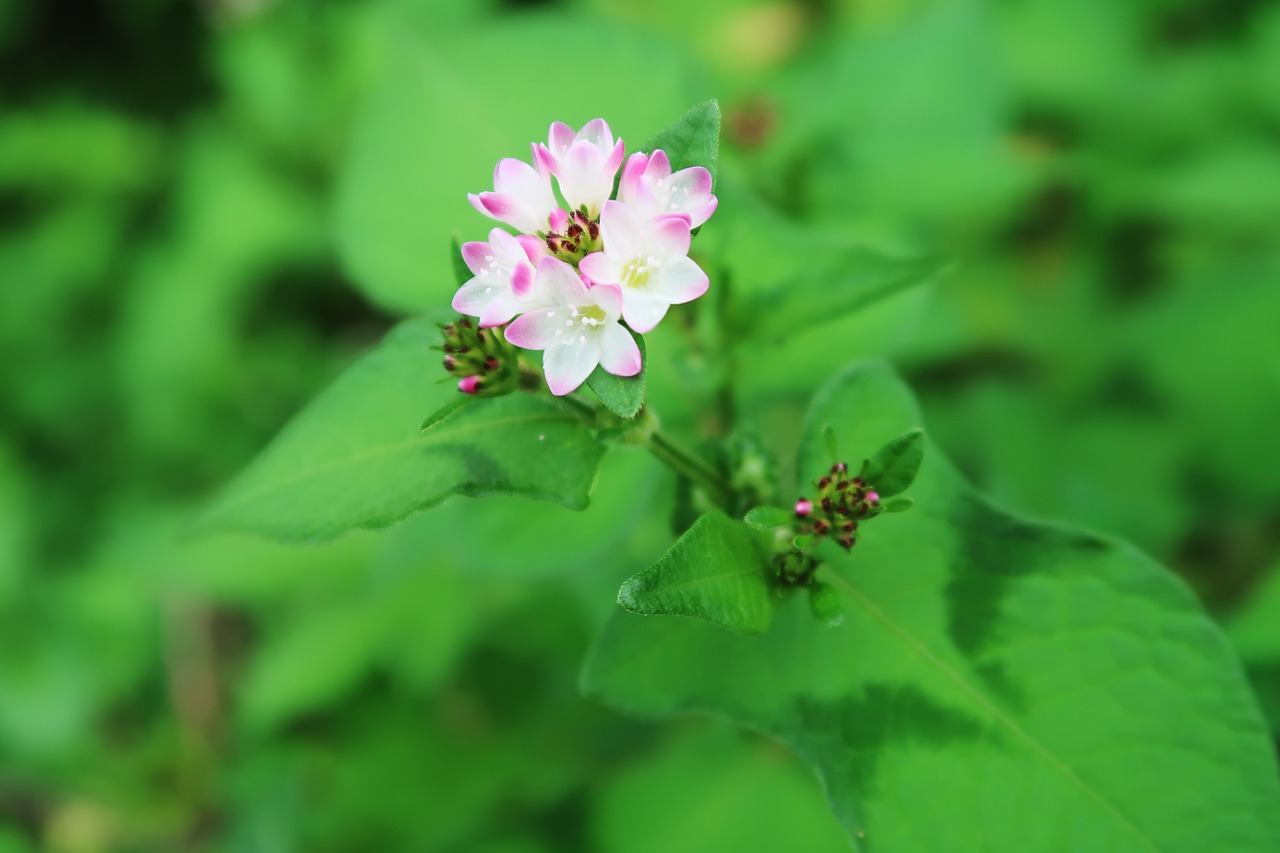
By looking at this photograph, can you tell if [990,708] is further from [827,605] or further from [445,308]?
[445,308]

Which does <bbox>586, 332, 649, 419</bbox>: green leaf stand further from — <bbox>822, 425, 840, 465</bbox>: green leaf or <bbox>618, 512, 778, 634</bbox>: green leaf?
<bbox>822, 425, 840, 465</bbox>: green leaf

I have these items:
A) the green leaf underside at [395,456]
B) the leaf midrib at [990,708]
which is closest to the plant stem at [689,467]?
the green leaf underside at [395,456]

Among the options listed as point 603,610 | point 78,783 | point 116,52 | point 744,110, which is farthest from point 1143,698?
point 116,52

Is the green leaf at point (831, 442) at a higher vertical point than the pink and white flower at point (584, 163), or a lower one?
lower

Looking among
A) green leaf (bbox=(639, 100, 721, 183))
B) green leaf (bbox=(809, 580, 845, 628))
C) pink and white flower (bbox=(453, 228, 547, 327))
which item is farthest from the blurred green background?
green leaf (bbox=(809, 580, 845, 628))

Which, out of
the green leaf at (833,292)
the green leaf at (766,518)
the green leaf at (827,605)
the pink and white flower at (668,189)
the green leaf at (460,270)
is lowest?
the green leaf at (827,605)

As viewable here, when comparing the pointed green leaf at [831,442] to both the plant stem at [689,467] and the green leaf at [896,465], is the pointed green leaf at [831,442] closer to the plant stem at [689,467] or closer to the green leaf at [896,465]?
the green leaf at [896,465]
